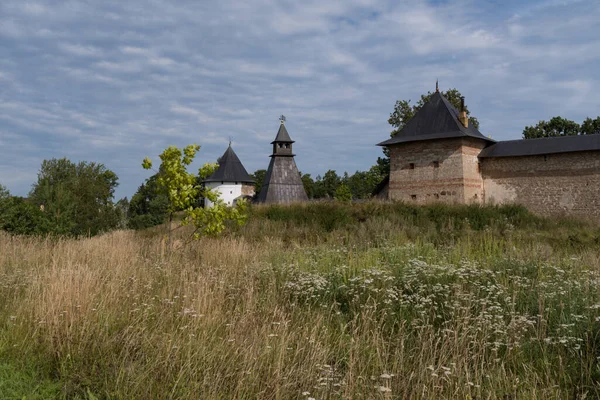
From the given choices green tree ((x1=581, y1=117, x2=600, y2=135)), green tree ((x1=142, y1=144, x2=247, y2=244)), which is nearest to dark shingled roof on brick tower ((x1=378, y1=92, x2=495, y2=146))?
green tree ((x1=142, y1=144, x2=247, y2=244))

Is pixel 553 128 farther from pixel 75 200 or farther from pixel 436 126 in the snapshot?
pixel 75 200

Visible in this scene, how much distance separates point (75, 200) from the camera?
23.1 meters

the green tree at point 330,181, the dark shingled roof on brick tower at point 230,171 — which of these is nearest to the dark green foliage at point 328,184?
the green tree at point 330,181

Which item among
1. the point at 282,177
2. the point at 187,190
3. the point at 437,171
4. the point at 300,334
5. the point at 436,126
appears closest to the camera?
the point at 300,334

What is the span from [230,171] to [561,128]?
36.3m

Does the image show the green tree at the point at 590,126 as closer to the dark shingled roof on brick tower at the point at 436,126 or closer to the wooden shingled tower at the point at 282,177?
the dark shingled roof on brick tower at the point at 436,126

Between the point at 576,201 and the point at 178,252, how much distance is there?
2445 centimetres

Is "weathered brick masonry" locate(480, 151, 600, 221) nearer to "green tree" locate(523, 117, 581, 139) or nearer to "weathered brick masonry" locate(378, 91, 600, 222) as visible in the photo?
"weathered brick masonry" locate(378, 91, 600, 222)

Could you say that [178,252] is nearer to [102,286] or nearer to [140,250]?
[140,250]

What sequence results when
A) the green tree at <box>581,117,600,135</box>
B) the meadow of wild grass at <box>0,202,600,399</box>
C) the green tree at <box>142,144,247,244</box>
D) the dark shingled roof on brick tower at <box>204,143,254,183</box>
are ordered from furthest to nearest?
1. the green tree at <box>581,117,600,135</box>
2. the dark shingled roof on brick tower at <box>204,143,254,183</box>
3. the green tree at <box>142,144,247,244</box>
4. the meadow of wild grass at <box>0,202,600,399</box>

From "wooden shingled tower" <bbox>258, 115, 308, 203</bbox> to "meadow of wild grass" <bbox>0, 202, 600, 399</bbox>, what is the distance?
90.6 feet

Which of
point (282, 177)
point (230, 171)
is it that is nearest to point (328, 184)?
point (230, 171)

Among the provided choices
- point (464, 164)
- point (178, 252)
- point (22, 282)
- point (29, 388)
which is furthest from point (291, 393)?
point (464, 164)

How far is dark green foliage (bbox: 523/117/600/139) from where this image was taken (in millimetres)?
50562
